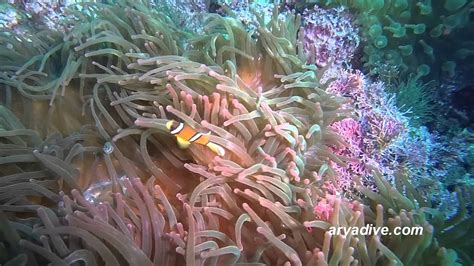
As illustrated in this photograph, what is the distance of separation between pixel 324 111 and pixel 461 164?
1268 millimetres

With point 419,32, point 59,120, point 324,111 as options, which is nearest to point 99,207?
point 59,120

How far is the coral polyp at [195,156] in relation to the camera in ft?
5.62

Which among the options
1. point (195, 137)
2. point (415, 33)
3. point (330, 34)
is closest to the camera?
point (195, 137)

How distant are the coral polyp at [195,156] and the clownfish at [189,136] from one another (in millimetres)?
12

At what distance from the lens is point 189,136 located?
6.36ft

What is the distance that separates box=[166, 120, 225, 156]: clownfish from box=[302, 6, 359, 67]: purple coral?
1461 millimetres

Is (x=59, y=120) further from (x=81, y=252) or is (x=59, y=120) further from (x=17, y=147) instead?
(x=81, y=252)

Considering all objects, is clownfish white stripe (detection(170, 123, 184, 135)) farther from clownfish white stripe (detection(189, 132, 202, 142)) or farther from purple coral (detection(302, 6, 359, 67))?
purple coral (detection(302, 6, 359, 67))

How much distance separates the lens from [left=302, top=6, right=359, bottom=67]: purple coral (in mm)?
3133

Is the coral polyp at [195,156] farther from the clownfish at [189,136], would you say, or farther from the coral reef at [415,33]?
the coral reef at [415,33]

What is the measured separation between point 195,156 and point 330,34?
1.69 meters

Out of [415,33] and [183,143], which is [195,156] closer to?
[183,143]

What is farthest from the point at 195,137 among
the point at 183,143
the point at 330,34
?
the point at 330,34

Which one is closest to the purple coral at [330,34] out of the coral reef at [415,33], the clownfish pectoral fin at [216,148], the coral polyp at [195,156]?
the coral reef at [415,33]
